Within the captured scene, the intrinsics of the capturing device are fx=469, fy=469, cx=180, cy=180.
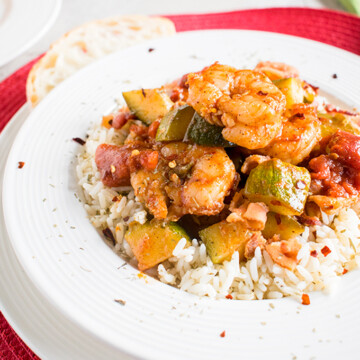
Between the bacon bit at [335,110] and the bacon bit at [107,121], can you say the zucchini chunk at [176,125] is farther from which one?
the bacon bit at [335,110]

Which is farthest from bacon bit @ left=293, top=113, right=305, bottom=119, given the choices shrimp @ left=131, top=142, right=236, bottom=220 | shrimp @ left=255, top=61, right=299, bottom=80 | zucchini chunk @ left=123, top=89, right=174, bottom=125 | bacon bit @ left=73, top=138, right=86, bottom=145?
bacon bit @ left=73, top=138, right=86, bottom=145

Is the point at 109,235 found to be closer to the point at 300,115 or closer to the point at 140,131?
the point at 140,131

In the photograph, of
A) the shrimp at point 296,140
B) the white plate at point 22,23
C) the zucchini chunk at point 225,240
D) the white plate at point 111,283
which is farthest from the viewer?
the white plate at point 22,23

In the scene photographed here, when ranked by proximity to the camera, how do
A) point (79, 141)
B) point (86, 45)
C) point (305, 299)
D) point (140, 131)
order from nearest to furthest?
point (305, 299)
point (140, 131)
point (79, 141)
point (86, 45)

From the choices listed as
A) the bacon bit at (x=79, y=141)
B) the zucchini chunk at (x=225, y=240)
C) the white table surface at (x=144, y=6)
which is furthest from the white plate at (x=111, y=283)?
the white table surface at (x=144, y=6)

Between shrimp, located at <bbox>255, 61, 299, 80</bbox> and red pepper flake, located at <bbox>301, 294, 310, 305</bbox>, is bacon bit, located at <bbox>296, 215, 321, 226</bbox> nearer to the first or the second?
red pepper flake, located at <bbox>301, 294, 310, 305</bbox>

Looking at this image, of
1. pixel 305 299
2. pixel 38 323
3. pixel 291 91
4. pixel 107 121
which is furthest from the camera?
pixel 107 121

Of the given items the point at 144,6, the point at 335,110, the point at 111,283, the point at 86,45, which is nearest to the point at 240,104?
the point at 111,283
